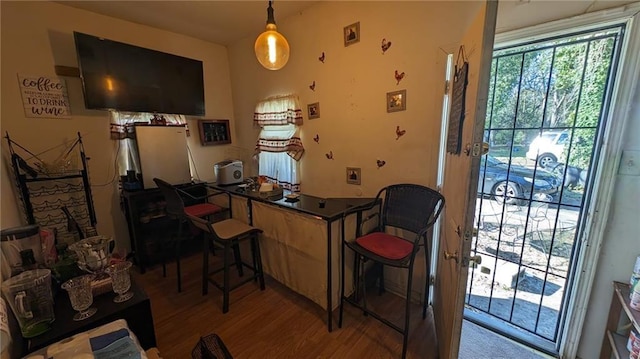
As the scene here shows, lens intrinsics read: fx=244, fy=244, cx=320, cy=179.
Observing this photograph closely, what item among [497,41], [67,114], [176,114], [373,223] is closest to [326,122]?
[373,223]

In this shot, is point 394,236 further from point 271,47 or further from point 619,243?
point 271,47

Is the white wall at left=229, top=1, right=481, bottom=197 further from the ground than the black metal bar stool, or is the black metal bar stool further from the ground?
the white wall at left=229, top=1, right=481, bottom=197

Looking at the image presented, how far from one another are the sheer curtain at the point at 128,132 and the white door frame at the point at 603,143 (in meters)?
3.34

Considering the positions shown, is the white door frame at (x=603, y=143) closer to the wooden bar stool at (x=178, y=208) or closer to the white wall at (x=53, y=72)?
the wooden bar stool at (x=178, y=208)

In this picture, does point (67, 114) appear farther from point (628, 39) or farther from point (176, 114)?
point (628, 39)

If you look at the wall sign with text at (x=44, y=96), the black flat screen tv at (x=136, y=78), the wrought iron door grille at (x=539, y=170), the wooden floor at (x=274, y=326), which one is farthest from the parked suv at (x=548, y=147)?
the wall sign with text at (x=44, y=96)

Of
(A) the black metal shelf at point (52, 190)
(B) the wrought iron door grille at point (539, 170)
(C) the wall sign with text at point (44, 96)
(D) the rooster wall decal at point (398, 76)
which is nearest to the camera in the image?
(B) the wrought iron door grille at point (539, 170)

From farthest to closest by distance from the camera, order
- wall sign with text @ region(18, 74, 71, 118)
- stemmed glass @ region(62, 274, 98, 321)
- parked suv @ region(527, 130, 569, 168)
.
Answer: wall sign with text @ region(18, 74, 71, 118) → parked suv @ region(527, 130, 569, 168) → stemmed glass @ region(62, 274, 98, 321)

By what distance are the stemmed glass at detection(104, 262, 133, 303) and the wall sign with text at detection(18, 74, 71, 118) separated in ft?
6.64

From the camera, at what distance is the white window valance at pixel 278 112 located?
263cm

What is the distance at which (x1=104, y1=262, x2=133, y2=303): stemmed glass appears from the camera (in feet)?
4.16

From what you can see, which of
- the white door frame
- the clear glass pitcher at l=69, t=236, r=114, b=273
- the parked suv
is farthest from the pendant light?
the parked suv

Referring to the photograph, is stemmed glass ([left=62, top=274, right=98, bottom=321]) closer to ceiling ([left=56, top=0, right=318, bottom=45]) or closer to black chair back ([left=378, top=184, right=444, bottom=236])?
black chair back ([left=378, top=184, right=444, bottom=236])

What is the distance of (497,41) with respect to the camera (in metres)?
1.57
